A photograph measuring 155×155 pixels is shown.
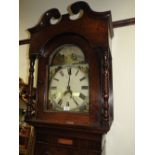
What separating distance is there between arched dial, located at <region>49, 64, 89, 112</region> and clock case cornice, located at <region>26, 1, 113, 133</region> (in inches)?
4.9

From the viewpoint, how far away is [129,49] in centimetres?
141

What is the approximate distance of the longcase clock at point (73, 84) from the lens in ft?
3.82

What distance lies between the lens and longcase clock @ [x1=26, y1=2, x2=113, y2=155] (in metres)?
1.16

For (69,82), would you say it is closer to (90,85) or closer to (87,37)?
(90,85)

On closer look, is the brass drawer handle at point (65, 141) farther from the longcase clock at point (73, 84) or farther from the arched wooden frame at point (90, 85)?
the arched wooden frame at point (90, 85)

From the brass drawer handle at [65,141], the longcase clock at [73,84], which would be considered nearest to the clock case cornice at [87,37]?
the longcase clock at [73,84]
